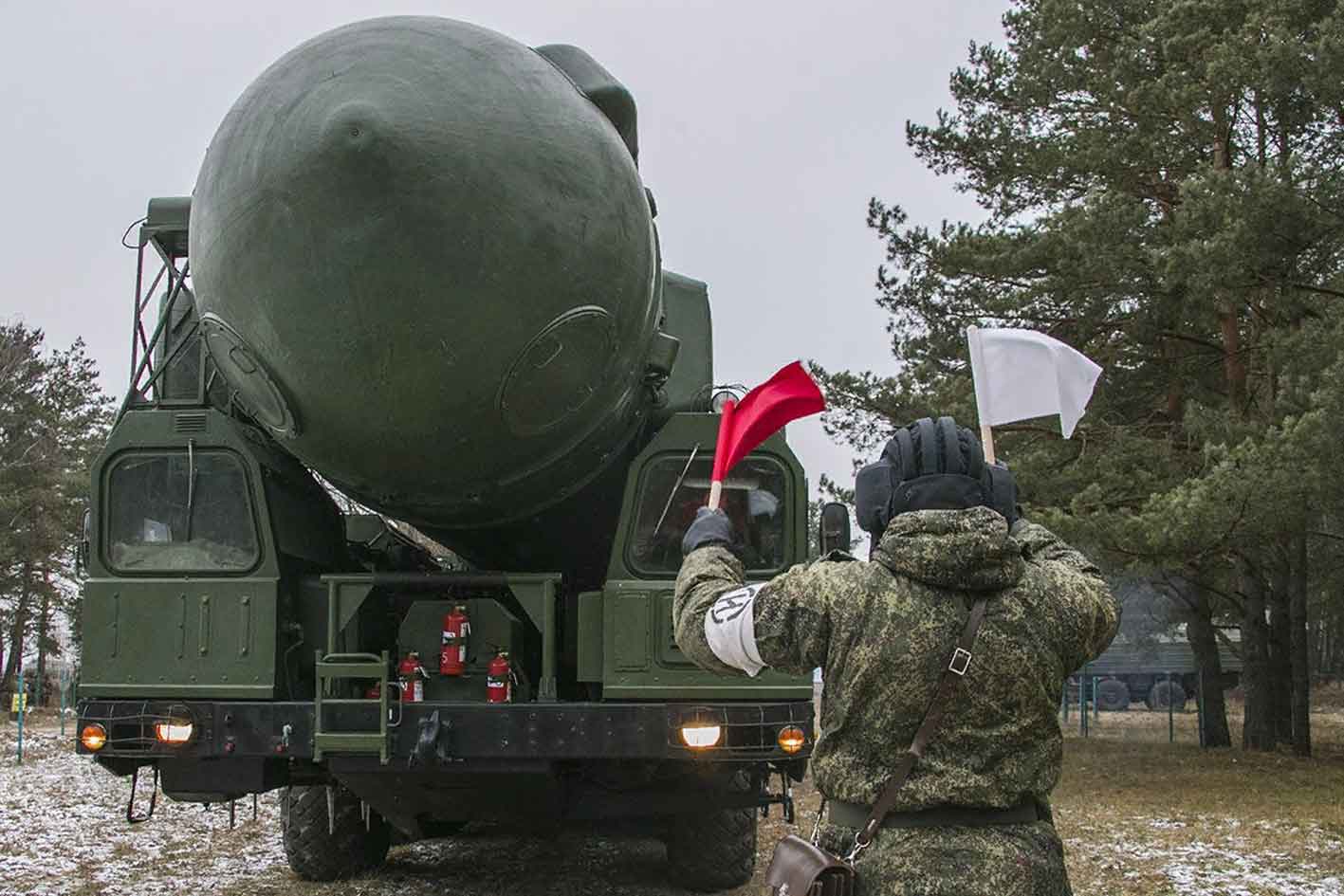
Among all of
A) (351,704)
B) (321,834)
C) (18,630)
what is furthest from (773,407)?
(18,630)

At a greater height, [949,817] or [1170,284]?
[1170,284]

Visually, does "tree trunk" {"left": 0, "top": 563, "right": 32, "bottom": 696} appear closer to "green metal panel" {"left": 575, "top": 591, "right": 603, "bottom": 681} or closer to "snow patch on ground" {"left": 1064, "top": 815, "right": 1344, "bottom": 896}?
"snow patch on ground" {"left": 1064, "top": 815, "right": 1344, "bottom": 896}

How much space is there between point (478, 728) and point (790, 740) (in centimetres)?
111

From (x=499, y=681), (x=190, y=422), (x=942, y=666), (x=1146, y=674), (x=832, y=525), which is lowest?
(x=1146, y=674)

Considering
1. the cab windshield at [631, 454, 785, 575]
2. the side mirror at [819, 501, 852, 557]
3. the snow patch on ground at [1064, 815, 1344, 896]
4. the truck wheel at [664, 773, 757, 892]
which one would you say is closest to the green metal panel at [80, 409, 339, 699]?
the cab windshield at [631, 454, 785, 575]

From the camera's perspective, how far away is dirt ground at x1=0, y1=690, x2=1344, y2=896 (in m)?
6.73

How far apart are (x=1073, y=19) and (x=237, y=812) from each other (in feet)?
34.5

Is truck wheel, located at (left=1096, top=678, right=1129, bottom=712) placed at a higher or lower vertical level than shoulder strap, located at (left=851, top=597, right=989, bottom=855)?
lower

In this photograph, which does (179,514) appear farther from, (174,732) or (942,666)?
(942,666)

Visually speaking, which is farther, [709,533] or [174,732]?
[174,732]

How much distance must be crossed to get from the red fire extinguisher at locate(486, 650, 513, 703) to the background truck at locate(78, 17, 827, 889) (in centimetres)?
1

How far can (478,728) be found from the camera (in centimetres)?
498

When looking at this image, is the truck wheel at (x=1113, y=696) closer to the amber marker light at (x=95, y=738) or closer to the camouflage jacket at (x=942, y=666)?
the amber marker light at (x=95, y=738)

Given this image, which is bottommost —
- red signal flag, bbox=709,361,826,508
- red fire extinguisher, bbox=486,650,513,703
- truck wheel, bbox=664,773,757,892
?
truck wheel, bbox=664,773,757,892
